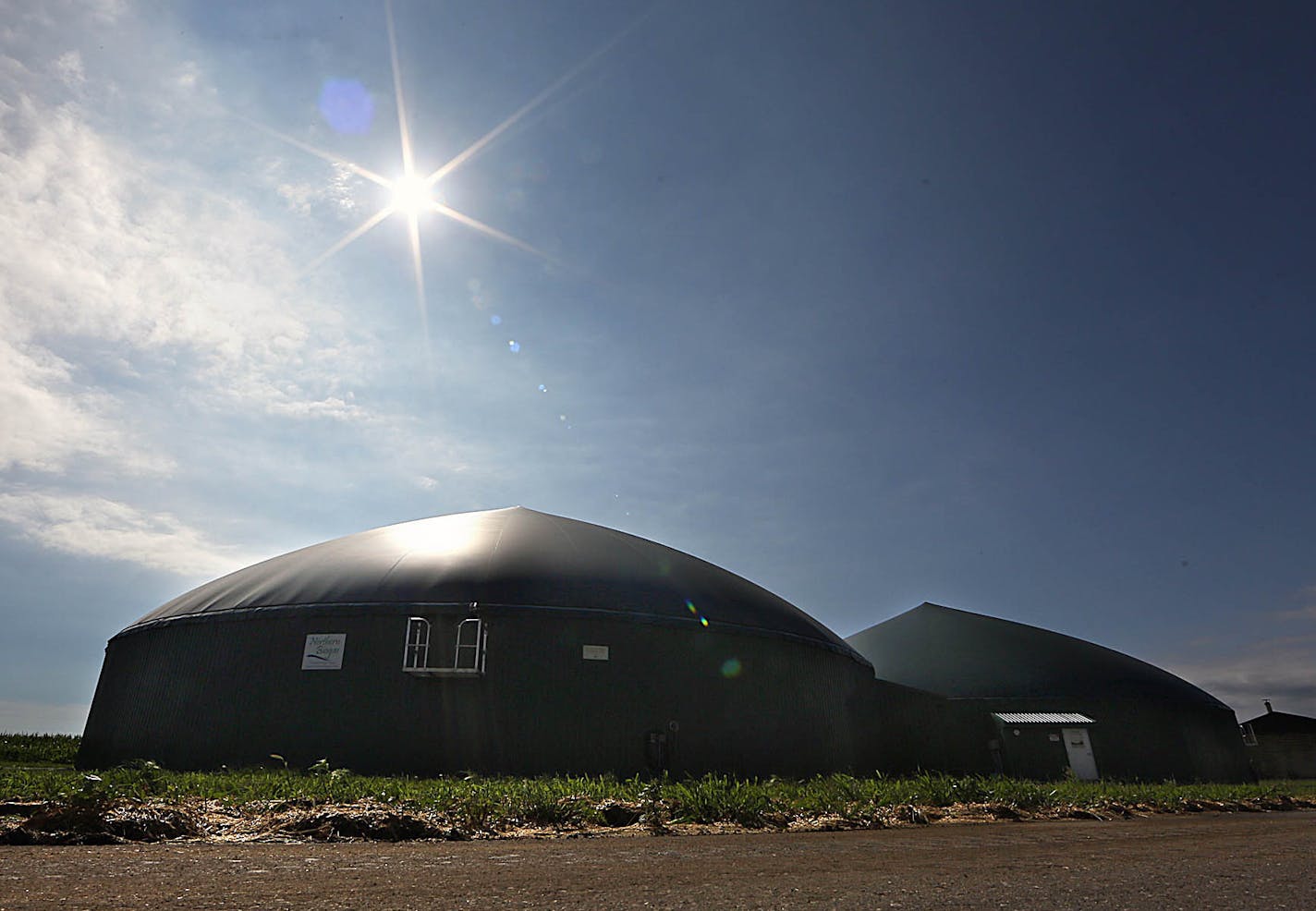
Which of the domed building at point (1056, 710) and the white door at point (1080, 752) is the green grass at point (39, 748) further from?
the white door at point (1080, 752)

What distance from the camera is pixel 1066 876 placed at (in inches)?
218

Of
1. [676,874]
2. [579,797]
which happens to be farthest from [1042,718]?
[676,874]

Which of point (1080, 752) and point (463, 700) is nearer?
point (463, 700)

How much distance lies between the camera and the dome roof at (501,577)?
19.4m

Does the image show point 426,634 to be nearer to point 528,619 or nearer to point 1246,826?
point 528,619

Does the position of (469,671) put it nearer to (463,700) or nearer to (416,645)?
(463,700)

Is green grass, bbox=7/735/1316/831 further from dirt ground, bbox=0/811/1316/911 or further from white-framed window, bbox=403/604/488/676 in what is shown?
white-framed window, bbox=403/604/488/676

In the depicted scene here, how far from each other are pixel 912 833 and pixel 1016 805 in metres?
3.60

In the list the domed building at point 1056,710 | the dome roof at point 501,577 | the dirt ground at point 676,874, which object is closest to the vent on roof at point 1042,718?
the domed building at point 1056,710

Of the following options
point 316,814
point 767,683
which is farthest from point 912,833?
point 767,683

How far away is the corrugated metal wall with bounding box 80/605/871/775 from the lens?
1764 cm

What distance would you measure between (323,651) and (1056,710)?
27.2 m

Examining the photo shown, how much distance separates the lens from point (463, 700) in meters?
17.8

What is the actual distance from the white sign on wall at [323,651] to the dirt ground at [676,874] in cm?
1248
